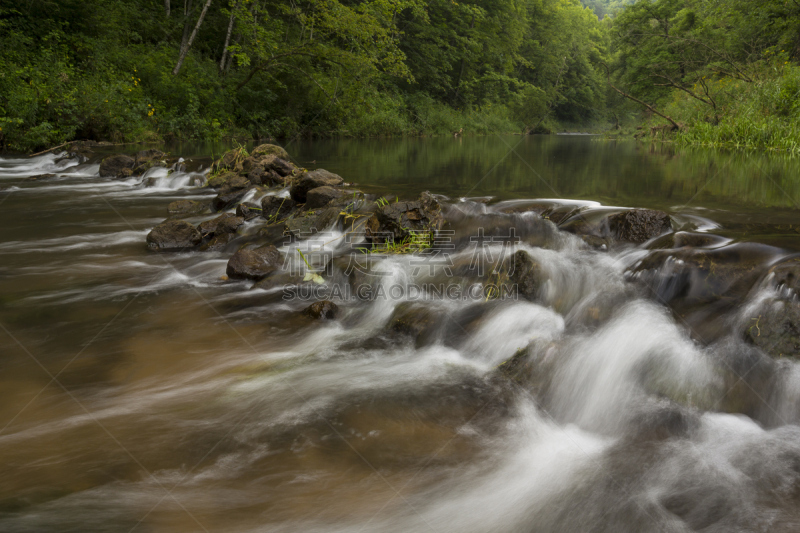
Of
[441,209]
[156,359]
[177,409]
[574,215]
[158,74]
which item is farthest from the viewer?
[158,74]

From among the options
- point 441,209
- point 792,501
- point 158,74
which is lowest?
point 792,501

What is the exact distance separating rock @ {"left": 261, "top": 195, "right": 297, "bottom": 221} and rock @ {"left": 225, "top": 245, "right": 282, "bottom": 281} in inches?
61.6

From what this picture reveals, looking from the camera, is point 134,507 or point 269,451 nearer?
point 134,507

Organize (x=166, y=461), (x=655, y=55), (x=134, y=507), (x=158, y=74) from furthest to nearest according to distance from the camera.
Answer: (x=655, y=55)
(x=158, y=74)
(x=166, y=461)
(x=134, y=507)

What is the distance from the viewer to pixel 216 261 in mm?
5477

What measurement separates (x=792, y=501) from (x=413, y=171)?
920 cm

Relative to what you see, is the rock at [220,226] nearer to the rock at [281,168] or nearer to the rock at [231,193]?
the rock at [231,193]

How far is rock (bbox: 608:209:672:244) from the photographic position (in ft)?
15.3

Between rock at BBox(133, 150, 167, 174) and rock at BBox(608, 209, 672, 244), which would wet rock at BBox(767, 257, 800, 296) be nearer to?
rock at BBox(608, 209, 672, 244)

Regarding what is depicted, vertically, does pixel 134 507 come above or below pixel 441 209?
below

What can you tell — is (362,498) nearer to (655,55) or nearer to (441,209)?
(441,209)

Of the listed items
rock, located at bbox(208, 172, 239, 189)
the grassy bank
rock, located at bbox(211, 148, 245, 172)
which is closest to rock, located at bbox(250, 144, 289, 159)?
rock, located at bbox(211, 148, 245, 172)

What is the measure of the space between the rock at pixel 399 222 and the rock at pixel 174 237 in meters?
2.34

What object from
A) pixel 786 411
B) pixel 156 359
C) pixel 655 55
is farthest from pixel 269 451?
pixel 655 55
